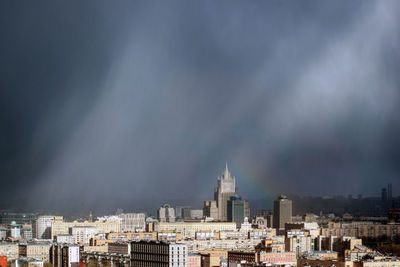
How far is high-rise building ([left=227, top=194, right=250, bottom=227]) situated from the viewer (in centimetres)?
6506

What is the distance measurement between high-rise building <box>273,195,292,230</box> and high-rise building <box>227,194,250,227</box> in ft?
17.3

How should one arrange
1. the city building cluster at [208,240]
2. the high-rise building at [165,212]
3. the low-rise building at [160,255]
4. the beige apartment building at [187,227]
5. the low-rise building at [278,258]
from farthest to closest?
the high-rise building at [165,212] → the beige apartment building at [187,227] → the low-rise building at [278,258] → the city building cluster at [208,240] → the low-rise building at [160,255]

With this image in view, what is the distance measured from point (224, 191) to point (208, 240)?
3214 cm

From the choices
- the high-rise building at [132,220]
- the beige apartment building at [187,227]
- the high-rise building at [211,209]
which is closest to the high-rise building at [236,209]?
the high-rise building at [211,209]

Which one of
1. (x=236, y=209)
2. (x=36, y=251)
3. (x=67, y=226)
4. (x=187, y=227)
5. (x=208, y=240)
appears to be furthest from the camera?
(x=236, y=209)

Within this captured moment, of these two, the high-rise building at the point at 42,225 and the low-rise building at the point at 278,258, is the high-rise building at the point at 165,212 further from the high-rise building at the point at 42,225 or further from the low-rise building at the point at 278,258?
the low-rise building at the point at 278,258

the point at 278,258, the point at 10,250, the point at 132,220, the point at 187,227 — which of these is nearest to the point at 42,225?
the point at 187,227

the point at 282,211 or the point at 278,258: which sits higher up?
the point at 282,211

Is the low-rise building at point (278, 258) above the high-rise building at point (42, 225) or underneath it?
underneath

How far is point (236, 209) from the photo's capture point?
217ft

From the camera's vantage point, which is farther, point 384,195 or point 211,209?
point 211,209

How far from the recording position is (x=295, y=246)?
3828 cm

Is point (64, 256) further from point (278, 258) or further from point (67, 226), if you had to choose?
point (67, 226)

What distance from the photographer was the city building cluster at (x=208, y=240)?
90.1ft
